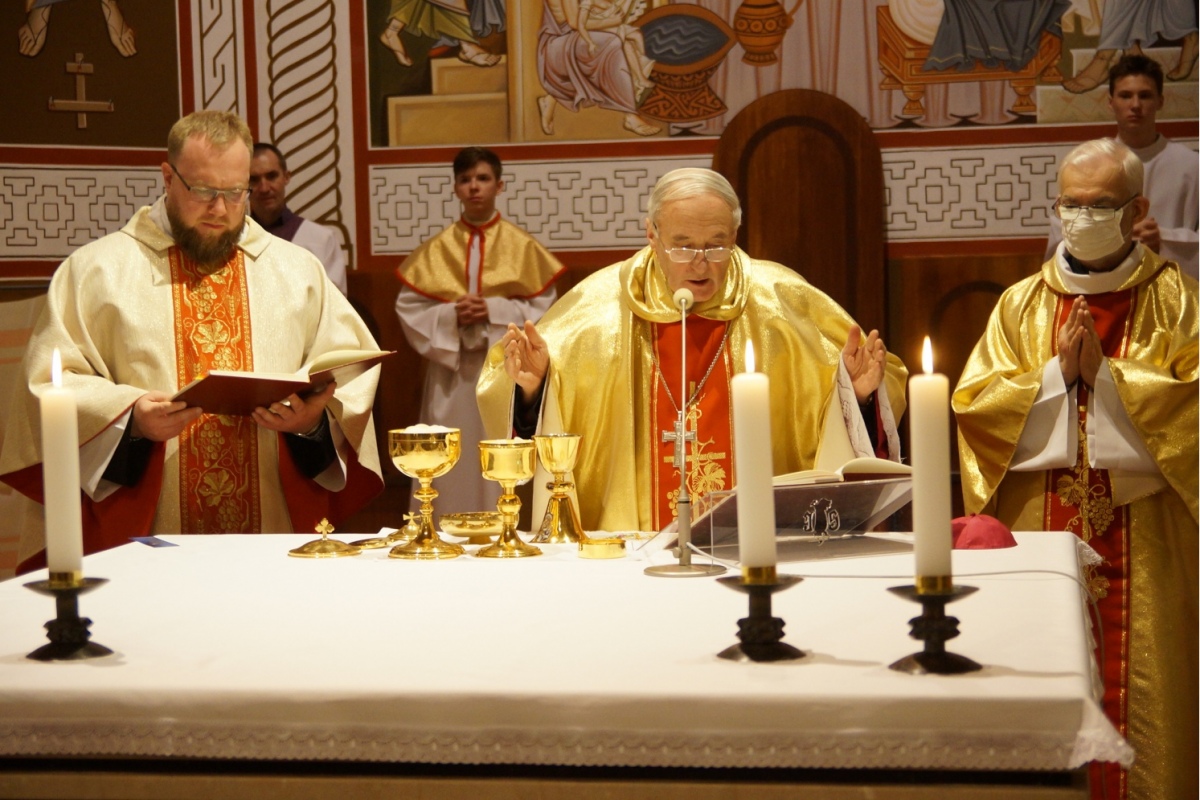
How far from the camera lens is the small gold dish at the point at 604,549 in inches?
127

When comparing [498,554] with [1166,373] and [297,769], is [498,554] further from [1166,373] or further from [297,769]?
[1166,373]

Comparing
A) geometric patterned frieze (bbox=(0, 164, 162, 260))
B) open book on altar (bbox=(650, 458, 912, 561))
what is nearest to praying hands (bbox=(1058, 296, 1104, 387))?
open book on altar (bbox=(650, 458, 912, 561))

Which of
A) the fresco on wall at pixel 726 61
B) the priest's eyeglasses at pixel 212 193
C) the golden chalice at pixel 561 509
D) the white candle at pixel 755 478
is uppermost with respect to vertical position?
the fresco on wall at pixel 726 61

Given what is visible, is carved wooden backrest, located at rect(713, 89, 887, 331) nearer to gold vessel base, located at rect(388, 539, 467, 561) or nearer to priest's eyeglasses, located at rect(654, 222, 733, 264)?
priest's eyeglasses, located at rect(654, 222, 733, 264)

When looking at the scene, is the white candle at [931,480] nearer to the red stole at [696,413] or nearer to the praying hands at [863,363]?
the praying hands at [863,363]

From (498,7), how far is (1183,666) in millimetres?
5567

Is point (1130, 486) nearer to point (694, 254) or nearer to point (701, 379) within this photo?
point (701, 379)

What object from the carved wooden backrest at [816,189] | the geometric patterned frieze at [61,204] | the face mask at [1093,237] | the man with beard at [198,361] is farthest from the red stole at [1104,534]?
the geometric patterned frieze at [61,204]

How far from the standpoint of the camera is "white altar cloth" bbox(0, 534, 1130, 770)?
188 centimetres

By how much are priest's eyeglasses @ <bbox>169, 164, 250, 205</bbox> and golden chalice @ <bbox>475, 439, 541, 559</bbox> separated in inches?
63.5

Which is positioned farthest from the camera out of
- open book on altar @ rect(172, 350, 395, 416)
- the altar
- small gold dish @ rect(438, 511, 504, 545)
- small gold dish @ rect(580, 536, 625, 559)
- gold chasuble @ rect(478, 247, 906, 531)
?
gold chasuble @ rect(478, 247, 906, 531)

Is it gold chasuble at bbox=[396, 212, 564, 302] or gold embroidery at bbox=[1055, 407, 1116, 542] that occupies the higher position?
gold chasuble at bbox=[396, 212, 564, 302]

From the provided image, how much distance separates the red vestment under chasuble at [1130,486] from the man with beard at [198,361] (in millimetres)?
2116

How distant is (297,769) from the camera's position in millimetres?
2027
